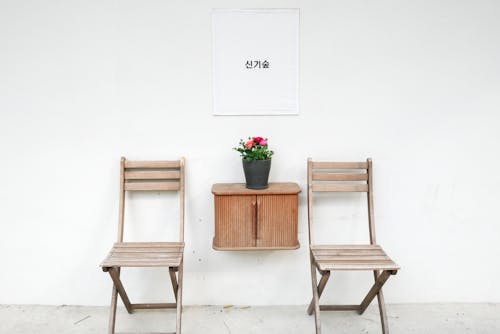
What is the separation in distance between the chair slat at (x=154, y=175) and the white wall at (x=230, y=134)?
0.14 m

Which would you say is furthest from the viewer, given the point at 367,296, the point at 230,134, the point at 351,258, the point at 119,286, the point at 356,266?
the point at 230,134

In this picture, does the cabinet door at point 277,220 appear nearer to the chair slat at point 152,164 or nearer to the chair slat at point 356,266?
the chair slat at point 356,266

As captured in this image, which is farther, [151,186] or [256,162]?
[151,186]

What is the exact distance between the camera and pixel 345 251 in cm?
254

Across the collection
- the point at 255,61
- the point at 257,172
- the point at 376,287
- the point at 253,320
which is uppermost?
the point at 255,61

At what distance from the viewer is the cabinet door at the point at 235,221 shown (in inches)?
101

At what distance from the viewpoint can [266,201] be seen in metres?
2.58

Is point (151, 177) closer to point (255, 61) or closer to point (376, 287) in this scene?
point (255, 61)

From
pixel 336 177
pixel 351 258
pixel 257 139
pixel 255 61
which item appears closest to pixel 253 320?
pixel 351 258

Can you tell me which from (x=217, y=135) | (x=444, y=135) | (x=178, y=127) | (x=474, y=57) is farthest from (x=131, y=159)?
(x=474, y=57)

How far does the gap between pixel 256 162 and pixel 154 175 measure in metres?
0.75

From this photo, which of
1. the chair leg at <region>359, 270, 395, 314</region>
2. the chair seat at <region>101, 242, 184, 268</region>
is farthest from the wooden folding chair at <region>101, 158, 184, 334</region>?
the chair leg at <region>359, 270, 395, 314</region>

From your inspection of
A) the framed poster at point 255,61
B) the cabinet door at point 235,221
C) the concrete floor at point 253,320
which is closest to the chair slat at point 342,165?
the framed poster at point 255,61

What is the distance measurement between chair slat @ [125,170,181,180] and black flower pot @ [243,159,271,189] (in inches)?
20.1
